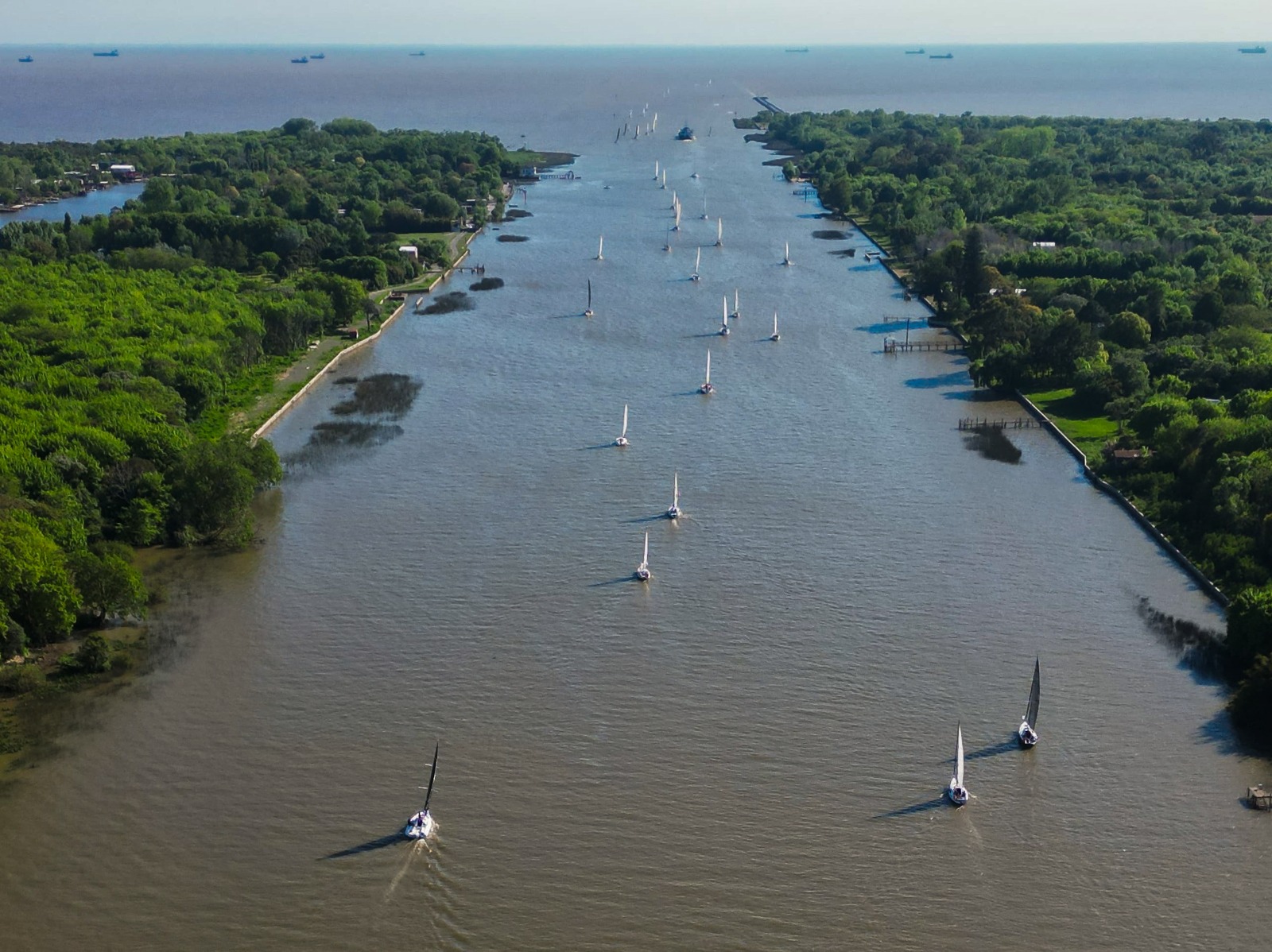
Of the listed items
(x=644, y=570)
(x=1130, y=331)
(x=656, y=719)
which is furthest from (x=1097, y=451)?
(x=656, y=719)

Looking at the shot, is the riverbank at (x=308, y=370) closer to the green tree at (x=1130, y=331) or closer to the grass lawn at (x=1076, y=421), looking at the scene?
the grass lawn at (x=1076, y=421)

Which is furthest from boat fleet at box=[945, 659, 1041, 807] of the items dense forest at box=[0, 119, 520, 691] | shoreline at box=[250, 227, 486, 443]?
shoreline at box=[250, 227, 486, 443]

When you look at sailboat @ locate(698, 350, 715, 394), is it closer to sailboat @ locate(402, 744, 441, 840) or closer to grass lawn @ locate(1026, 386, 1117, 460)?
grass lawn @ locate(1026, 386, 1117, 460)

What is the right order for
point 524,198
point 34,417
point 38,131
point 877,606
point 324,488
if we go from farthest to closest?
1. point 38,131
2. point 524,198
3. point 324,488
4. point 34,417
5. point 877,606

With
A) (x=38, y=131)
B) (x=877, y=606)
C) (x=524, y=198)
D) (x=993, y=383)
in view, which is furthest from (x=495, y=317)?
(x=38, y=131)

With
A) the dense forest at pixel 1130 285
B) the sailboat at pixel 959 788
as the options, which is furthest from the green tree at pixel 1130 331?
the sailboat at pixel 959 788

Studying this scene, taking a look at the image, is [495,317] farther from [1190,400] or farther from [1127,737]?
[1127,737]
